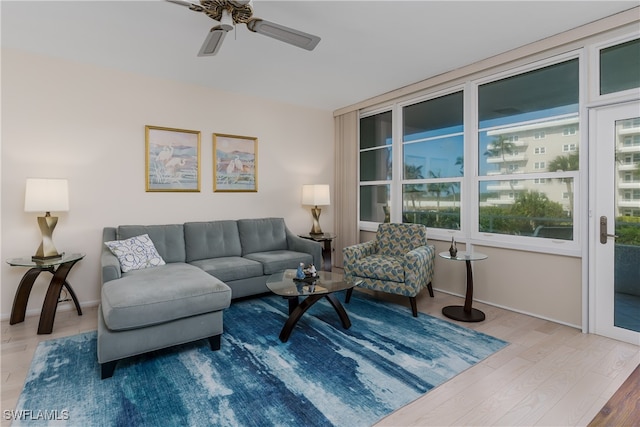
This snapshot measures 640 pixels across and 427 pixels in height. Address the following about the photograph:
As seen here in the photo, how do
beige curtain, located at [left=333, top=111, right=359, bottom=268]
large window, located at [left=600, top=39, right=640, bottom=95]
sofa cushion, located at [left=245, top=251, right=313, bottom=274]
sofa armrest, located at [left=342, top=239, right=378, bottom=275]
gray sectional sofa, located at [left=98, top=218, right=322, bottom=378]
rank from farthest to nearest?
beige curtain, located at [left=333, top=111, right=359, bottom=268]
sofa cushion, located at [left=245, top=251, right=313, bottom=274]
sofa armrest, located at [left=342, top=239, right=378, bottom=275]
large window, located at [left=600, top=39, right=640, bottom=95]
gray sectional sofa, located at [left=98, top=218, right=322, bottom=378]

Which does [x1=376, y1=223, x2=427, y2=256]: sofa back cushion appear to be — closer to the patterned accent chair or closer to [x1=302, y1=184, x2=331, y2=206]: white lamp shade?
the patterned accent chair

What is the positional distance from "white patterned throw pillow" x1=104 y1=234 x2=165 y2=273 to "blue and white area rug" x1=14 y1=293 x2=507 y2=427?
73 cm

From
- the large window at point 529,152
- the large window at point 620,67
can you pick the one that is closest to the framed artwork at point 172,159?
the large window at point 529,152

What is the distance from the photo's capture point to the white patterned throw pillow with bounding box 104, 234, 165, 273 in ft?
10.4

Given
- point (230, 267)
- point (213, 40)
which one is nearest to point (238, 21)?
point (213, 40)

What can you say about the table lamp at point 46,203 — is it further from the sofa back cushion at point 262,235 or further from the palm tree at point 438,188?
the palm tree at point 438,188

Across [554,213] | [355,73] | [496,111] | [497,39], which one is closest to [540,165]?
[554,213]

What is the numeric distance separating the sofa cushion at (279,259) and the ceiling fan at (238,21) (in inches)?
90.7

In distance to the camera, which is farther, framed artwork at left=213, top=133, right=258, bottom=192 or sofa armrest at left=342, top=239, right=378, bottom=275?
framed artwork at left=213, top=133, right=258, bottom=192

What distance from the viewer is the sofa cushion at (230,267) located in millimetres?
3510

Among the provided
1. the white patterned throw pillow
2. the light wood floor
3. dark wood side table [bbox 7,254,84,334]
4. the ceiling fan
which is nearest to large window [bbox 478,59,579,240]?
the light wood floor

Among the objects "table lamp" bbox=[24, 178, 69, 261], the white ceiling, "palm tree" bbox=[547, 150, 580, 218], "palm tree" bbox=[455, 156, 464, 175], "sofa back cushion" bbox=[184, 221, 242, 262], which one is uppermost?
the white ceiling

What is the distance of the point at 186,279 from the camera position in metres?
2.63

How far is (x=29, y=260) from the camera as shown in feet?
9.93
